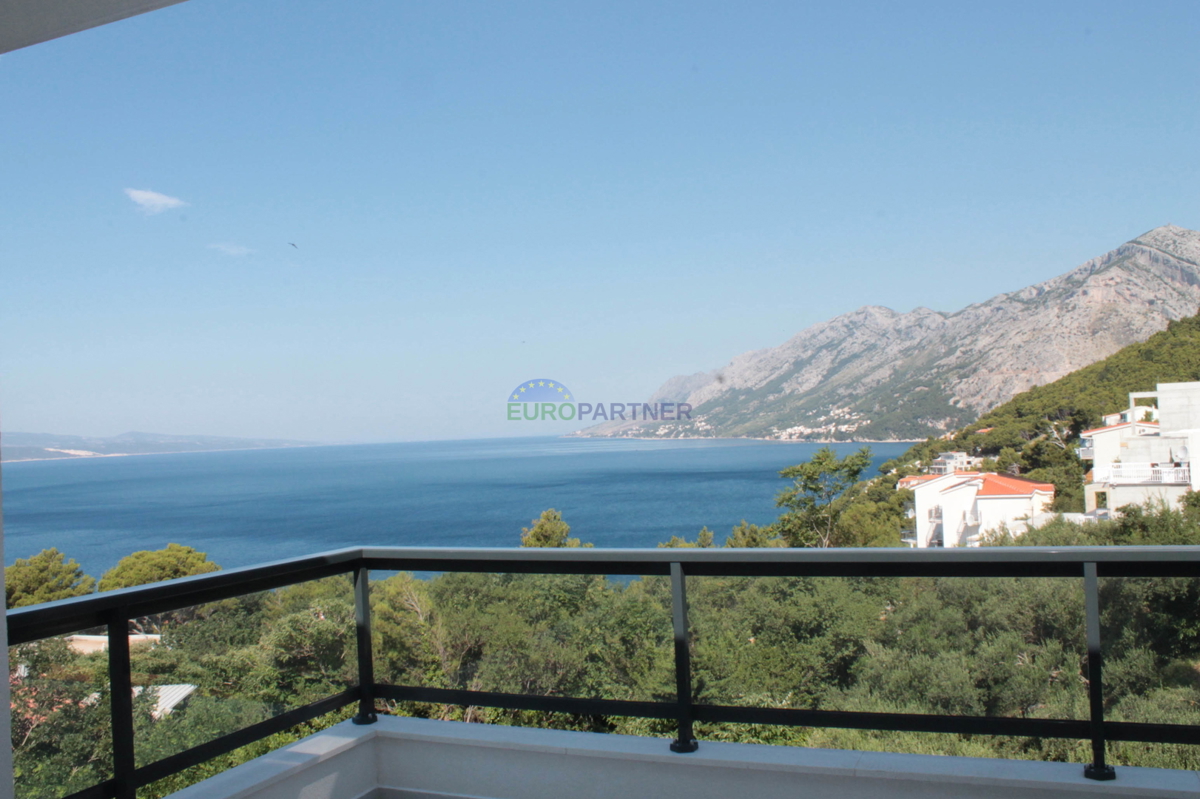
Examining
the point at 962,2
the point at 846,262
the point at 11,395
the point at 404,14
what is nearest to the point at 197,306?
the point at 11,395

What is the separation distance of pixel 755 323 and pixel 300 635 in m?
62.1

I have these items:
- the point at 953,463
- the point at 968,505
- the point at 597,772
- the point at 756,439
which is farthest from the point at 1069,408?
the point at 597,772

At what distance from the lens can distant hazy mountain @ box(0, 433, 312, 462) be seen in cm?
6612

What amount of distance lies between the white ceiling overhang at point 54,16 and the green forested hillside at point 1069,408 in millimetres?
29125

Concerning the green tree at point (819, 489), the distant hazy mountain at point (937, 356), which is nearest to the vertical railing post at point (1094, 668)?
the green tree at point (819, 489)

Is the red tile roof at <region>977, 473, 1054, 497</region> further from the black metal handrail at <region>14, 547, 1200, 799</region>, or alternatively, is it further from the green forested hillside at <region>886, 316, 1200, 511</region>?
the black metal handrail at <region>14, 547, 1200, 799</region>

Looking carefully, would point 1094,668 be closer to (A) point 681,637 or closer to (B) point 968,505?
(A) point 681,637

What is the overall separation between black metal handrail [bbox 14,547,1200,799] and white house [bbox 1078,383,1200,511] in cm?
2340

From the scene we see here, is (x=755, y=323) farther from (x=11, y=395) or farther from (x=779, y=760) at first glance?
(x=779, y=760)

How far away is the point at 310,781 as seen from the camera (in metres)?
2.55

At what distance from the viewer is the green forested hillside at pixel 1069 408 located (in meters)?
29.4

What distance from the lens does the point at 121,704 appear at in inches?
84.4

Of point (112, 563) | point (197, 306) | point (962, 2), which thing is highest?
point (962, 2)

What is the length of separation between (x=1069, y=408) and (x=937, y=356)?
1971 cm
